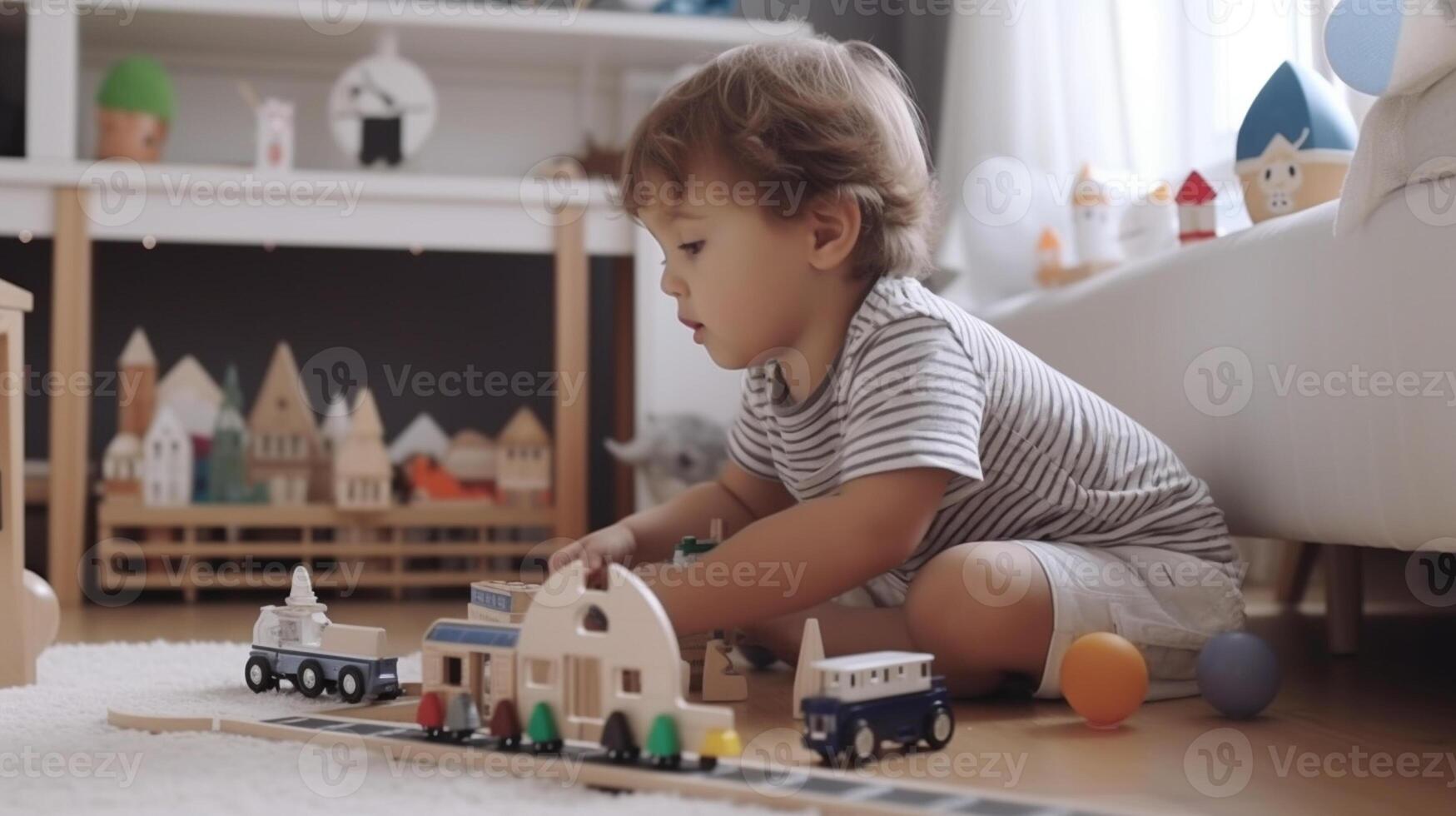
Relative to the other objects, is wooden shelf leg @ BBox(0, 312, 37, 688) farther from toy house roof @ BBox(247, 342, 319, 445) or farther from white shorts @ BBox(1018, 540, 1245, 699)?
toy house roof @ BBox(247, 342, 319, 445)

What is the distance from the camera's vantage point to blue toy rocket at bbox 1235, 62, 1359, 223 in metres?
1.16

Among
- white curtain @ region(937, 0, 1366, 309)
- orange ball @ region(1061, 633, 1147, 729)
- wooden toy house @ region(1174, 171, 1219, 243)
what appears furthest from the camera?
A: white curtain @ region(937, 0, 1366, 309)

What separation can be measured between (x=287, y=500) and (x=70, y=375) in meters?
0.31

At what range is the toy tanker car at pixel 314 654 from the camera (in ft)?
2.80

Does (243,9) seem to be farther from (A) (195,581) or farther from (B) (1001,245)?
(B) (1001,245)

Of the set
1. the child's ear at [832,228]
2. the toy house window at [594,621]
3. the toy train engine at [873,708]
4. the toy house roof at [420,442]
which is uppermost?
the child's ear at [832,228]

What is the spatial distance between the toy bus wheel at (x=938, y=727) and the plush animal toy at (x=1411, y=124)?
1.41 feet

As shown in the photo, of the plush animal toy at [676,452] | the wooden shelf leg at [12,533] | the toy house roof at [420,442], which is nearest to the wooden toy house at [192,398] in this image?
the toy house roof at [420,442]

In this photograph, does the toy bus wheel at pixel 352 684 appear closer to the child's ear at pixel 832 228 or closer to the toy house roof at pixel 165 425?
the child's ear at pixel 832 228

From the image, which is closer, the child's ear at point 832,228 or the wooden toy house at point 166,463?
the child's ear at point 832,228

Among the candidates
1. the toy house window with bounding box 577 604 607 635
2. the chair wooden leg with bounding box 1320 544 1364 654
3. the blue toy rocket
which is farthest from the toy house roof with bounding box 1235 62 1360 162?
the toy house window with bounding box 577 604 607 635

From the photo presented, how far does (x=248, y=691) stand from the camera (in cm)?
93

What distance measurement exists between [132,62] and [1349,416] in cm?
166

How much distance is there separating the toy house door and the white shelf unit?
1.22 meters
